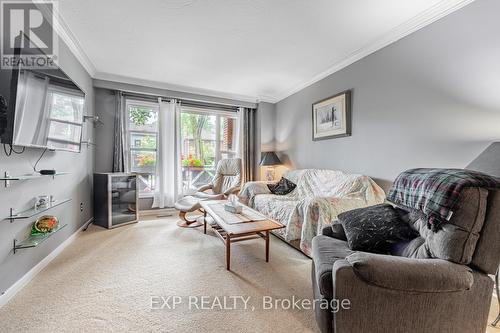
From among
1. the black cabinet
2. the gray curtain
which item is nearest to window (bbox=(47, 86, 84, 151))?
the black cabinet

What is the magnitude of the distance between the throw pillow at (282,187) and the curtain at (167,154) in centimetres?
194

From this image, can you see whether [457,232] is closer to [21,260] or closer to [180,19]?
[180,19]

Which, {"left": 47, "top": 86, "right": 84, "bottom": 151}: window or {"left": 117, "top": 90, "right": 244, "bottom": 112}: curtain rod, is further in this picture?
{"left": 117, "top": 90, "right": 244, "bottom": 112}: curtain rod

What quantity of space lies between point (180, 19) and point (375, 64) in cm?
232

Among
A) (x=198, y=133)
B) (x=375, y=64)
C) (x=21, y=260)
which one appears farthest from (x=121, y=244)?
(x=375, y=64)

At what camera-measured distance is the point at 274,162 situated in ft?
13.9

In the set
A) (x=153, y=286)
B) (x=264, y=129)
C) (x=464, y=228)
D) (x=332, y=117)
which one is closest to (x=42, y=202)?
(x=153, y=286)

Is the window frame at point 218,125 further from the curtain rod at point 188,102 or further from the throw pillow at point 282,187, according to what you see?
the throw pillow at point 282,187

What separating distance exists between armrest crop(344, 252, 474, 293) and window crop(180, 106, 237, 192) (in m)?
3.91

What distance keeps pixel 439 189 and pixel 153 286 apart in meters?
2.09

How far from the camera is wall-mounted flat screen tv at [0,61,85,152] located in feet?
4.66

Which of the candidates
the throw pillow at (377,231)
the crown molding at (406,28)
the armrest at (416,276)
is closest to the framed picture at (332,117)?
the crown molding at (406,28)

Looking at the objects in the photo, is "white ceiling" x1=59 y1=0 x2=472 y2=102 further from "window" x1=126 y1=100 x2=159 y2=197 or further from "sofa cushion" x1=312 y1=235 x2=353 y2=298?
"sofa cushion" x1=312 y1=235 x2=353 y2=298

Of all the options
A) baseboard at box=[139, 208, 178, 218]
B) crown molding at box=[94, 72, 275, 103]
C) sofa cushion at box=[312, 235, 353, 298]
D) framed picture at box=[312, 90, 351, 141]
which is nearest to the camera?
sofa cushion at box=[312, 235, 353, 298]
